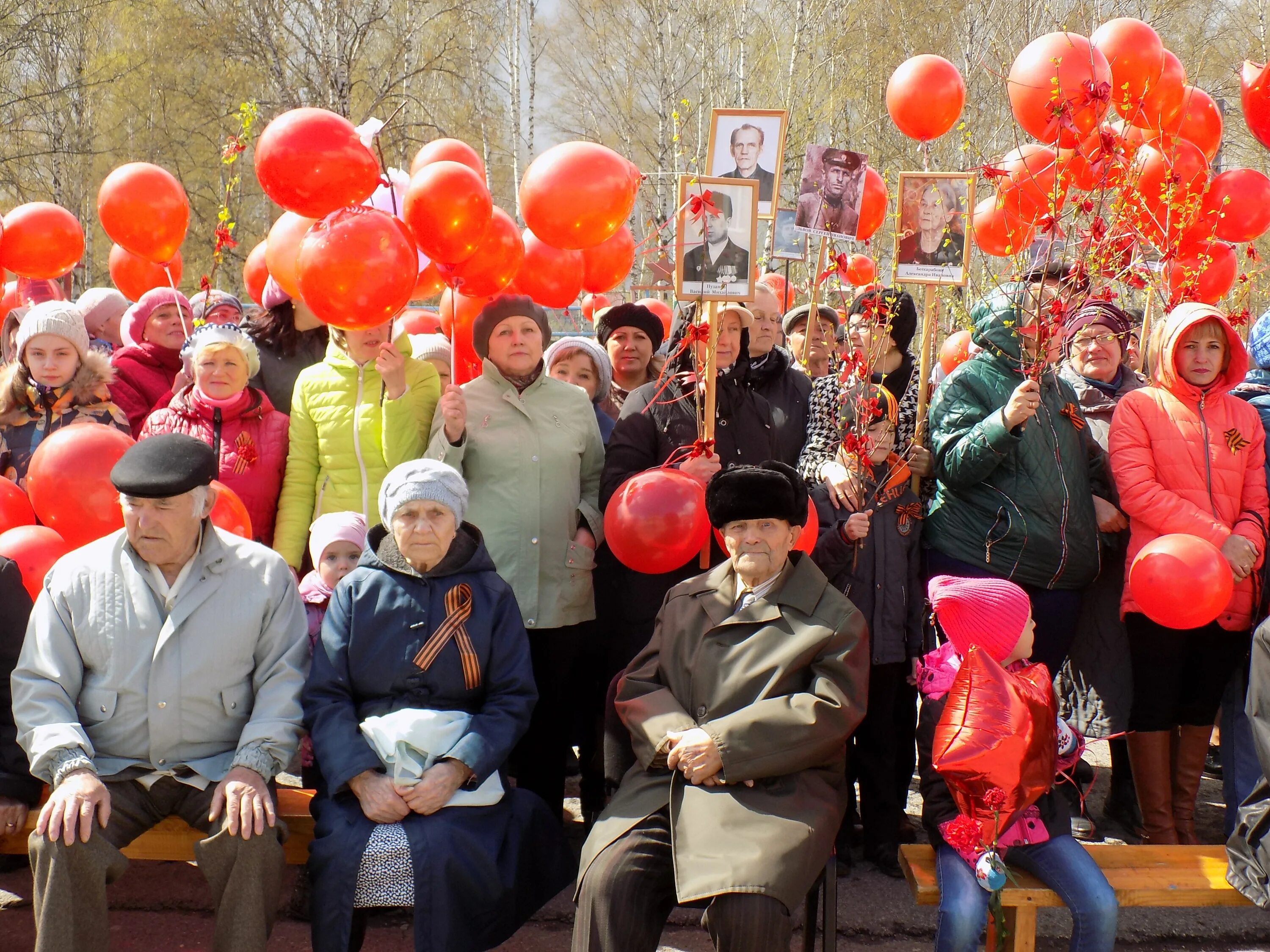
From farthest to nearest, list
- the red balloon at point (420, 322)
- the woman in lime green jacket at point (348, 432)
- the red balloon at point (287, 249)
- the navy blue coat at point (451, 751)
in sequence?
1. the red balloon at point (420, 322)
2. the red balloon at point (287, 249)
3. the woman in lime green jacket at point (348, 432)
4. the navy blue coat at point (451, 751)

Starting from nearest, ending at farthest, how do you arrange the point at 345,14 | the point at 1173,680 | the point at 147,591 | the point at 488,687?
the point at 147,591 → the point at 488,687 → the point at 1173,680 → the point at 345,14

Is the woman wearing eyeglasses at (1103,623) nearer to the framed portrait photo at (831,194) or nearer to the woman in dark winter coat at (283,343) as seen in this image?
the framed portrait photo at (831,194)

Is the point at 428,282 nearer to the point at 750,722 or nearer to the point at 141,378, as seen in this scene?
the point at 141,378

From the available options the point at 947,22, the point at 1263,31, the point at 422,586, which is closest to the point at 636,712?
the point at 422,586

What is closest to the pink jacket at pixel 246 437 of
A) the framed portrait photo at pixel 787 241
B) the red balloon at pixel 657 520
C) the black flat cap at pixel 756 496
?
the red balloon at pixel 657 520

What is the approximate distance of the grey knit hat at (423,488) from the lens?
10.8 feet

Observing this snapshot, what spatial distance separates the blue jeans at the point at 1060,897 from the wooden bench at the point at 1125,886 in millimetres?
42

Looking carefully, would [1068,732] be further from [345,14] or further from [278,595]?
[345,14]

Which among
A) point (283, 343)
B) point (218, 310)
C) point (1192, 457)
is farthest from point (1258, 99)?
point (218, 310)

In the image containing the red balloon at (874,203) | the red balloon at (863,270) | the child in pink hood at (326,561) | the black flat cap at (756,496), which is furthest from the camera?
the red balloon at (863,270)

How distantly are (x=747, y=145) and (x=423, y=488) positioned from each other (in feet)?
5.74

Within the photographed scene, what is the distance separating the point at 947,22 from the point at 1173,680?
18.6 m

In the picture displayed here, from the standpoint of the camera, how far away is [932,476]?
4.07 meters

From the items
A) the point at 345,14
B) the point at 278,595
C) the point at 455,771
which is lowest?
the point at 455,771
